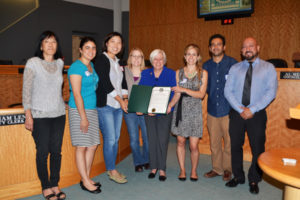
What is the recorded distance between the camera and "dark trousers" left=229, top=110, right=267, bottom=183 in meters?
2.77

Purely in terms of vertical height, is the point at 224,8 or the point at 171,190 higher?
the point at 224,8

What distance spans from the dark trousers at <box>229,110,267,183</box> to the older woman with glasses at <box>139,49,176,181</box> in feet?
2.45

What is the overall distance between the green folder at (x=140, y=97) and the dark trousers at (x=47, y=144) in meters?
0.79

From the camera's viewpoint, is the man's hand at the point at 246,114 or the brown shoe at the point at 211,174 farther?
the brown shoe at the point at 211,174

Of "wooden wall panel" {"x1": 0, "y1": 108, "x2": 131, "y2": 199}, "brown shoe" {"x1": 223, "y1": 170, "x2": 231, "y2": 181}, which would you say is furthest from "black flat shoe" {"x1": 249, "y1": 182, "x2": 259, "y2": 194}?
"wooden wall panel" {"x1": 0, "y1": 108, "x2": 131, "y2": 199}

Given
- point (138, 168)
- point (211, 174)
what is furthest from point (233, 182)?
point (138, 168)

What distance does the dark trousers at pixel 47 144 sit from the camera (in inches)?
94.5

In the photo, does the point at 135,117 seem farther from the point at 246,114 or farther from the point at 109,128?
the point at 246,114

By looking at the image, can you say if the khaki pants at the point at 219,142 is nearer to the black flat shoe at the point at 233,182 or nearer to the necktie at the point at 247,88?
the black flat shoe at the point at 233,182

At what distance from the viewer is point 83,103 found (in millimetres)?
2566

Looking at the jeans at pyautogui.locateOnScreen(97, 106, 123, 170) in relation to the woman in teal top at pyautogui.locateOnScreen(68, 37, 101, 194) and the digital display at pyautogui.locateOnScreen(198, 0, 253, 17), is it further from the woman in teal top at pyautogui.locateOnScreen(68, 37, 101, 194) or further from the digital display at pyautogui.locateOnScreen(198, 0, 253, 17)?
the digital display at pyautogui.locateOnScreen(198, 0, 253, 17)

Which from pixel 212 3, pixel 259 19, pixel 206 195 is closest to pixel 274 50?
pixel 259 19

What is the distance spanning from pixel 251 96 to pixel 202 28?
481 cm

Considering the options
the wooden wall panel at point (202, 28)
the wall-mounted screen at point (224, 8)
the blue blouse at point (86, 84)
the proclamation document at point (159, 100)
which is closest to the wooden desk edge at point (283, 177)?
the proclamation document at point (159, 100)
